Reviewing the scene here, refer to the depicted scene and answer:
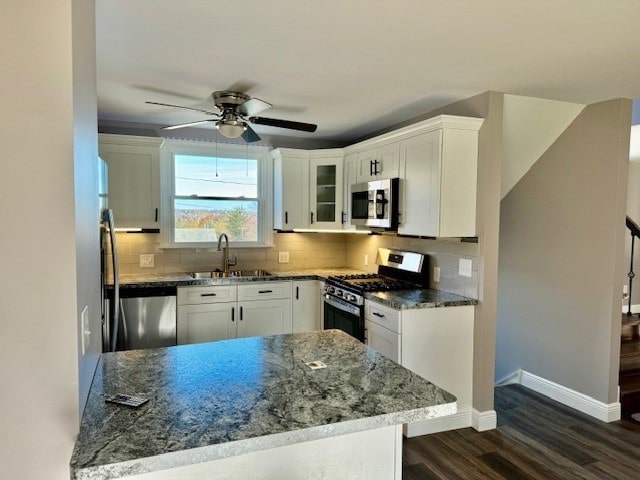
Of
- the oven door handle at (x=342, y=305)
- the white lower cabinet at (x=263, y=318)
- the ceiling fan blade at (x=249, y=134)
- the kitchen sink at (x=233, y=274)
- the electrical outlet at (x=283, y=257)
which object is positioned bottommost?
the white lower cabinet at (x=263, y=318)

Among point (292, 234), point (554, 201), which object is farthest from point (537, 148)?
point (292, 234)

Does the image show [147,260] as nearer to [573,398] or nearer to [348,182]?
[348,182]

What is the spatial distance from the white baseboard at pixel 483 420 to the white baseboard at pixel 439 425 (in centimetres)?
4

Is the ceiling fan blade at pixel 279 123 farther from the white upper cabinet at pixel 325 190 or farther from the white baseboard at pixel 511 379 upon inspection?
the white baseboard at pixel 511 379

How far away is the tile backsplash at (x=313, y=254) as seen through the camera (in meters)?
3.42

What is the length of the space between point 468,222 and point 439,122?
0.74 metres

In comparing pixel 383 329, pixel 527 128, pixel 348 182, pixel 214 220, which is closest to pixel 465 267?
pixel 383 329

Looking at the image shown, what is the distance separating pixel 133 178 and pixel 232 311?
5.04 feet

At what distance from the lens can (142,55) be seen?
2.46m

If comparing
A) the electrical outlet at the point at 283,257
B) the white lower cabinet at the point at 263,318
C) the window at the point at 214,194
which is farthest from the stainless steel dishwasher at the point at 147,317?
the electrical outlet at the point at 283,257

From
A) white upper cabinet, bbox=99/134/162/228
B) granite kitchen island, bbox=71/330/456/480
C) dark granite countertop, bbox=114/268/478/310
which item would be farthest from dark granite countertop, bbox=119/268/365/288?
granite kitchen island, bbox=71/330/456/480

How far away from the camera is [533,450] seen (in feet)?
9.52

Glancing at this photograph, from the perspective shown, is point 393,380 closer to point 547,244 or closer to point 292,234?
point 547,244

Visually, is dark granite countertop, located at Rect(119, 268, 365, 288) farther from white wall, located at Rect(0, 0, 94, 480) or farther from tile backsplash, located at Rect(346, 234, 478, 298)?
white wall, located at Rect(0, 0, 94, 480)
